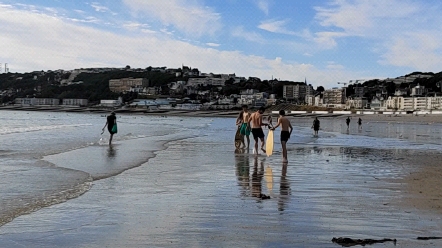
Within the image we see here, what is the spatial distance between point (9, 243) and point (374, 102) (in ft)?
627

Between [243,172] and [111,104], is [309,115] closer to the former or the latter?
[111,104]

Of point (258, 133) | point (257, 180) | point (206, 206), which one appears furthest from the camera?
point (258, 133)

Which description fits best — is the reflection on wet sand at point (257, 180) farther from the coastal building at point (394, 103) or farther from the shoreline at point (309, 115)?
the coastal building at point (394, 103)

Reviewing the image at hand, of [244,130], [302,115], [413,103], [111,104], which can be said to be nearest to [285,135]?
[244,130]

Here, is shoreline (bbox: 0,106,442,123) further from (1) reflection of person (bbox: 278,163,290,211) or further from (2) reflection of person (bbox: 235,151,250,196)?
(1) reflection of person (bbox: 278,163,290,211)

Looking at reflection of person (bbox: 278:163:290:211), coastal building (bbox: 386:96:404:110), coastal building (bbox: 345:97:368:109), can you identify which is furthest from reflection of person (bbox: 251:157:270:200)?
coastal building (bbox: 386:96:404:110)

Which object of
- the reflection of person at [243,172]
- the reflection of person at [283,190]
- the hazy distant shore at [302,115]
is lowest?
the hazy distant shore at [302,115]

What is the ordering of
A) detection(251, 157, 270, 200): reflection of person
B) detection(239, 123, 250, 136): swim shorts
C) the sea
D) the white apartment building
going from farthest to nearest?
the white apartment building < detection(239, 123, 250, 136): swim shorts < detection(251, 157, 270, 200): reflection of person < the sea

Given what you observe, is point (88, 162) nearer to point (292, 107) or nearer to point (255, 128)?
point (255, 128)

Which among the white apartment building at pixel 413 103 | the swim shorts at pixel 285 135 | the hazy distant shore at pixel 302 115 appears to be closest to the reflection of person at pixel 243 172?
the swim shorts at pixel 285 135

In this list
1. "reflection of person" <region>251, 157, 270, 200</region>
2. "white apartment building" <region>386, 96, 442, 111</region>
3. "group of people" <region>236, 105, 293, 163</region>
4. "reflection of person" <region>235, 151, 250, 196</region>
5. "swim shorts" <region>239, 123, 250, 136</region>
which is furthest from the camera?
"white apartment building" <region>386, 96, 442, 111</region>

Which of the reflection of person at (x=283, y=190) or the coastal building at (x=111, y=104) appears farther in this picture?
the coastal building at (x=111, y=104)

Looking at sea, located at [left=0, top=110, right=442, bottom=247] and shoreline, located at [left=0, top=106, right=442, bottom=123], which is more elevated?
sea, located at [left=0, top=110, right=442, bottom=247]

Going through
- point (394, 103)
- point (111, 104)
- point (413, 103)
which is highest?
point (413, 103)
